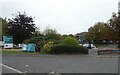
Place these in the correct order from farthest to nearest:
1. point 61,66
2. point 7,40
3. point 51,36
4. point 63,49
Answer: point 51,36 → point 7,40 → point 63,49 → point 61,66

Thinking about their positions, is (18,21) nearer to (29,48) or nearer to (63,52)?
(29,48)

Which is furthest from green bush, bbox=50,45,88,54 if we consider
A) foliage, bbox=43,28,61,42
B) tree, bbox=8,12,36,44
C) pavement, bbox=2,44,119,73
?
tree, bbox=8,12,36,44

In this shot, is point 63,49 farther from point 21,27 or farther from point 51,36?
point 21,27

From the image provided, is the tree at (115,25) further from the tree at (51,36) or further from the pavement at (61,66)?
the pavement at (61,66)

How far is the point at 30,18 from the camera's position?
2798 inches

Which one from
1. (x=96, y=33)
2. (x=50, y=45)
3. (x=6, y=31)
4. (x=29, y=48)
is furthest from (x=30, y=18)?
(x=96, y=33)

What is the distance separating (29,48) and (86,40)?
63.4 meters

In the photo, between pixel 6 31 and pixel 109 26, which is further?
pixel 6 31

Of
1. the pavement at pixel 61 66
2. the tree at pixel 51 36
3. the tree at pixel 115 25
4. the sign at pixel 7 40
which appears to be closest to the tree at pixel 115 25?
the tree at pixel 115 25

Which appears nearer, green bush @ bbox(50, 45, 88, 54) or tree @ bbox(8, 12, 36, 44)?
green bush @ bbox(50, 45, 88, 54)

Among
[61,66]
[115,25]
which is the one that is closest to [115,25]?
[115,25]

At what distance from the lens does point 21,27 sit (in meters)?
66.9

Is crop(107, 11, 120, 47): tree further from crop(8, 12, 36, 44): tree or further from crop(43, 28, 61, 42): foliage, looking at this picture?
crop(8, 12, 36, 44): tree

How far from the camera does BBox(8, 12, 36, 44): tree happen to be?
65812 mm
